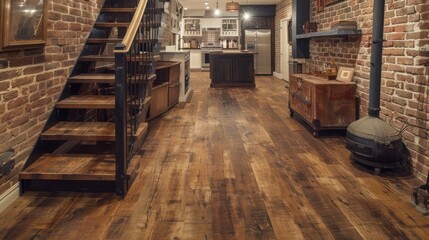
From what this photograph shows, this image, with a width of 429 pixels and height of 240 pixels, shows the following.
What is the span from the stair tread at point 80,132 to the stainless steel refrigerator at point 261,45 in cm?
1098

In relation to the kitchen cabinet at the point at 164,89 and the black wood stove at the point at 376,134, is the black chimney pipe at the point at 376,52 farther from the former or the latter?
the kitchen cabinet at the point at 164,89

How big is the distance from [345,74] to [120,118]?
3128 millimetres

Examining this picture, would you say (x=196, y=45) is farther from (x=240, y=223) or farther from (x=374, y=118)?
(x=240, y=223)

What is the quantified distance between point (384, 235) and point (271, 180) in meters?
1.10

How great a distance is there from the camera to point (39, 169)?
2848mm

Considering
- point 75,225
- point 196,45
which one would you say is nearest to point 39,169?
point 75,225

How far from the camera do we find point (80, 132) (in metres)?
3.18

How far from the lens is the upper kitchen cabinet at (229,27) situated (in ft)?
52.2

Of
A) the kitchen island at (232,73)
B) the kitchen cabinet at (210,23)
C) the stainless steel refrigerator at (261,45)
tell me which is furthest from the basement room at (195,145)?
the kitchen cabinet at (210,23)

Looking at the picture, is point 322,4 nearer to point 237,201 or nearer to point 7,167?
point 237,201

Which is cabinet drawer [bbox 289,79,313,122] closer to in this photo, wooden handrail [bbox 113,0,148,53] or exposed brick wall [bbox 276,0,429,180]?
exposed brick wall [bbox 276,0,429,180]

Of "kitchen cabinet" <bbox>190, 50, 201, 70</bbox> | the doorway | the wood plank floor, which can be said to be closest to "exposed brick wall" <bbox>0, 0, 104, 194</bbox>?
the wood plank floor

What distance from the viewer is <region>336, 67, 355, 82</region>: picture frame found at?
466 centimetres

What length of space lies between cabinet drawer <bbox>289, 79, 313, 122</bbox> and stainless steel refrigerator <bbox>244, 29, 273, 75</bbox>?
818 centimetres
